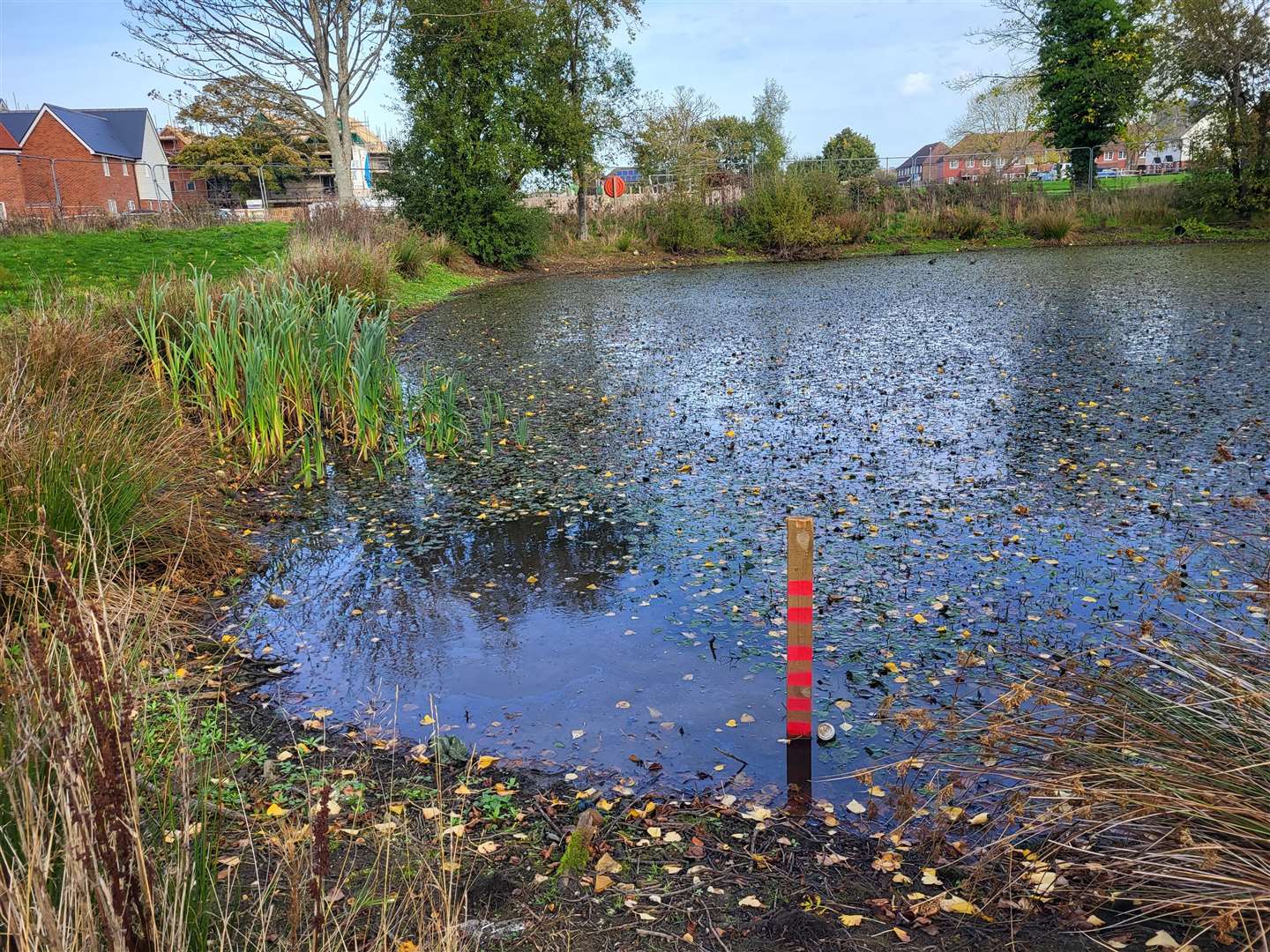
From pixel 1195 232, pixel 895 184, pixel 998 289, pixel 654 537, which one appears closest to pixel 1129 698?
pixel 654 537

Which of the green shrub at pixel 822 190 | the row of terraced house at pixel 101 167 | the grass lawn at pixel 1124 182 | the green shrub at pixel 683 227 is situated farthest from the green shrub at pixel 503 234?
the grass lawn at pixel 1124 182

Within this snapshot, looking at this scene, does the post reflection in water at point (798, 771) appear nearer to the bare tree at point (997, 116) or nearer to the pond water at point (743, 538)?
the pond water at point (743, 538)

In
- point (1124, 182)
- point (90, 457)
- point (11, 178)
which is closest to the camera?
point (90, 457)

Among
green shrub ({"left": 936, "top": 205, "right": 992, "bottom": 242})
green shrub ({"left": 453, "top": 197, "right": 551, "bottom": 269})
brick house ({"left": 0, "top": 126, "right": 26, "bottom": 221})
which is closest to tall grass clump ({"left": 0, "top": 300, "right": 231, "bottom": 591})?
green shrub ({"left": 453, "top": 197, "right": 551, "bottom": 269})

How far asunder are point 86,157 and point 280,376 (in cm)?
4811

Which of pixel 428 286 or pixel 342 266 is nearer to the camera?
pixel 342 266

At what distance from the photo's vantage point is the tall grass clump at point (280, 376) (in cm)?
674

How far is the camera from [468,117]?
24000 millimetres

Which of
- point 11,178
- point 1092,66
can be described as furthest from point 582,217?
point 11,178

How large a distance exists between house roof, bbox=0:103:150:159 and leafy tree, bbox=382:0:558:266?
30939 mm

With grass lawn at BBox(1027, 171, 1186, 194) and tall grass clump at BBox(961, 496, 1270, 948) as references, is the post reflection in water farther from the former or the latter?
grass lawn at BBox(1027, 171, 1186, 194)

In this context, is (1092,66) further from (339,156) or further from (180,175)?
(180,175)

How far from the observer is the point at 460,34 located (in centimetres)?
2338

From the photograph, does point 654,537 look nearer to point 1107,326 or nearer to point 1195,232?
point 1107,326
